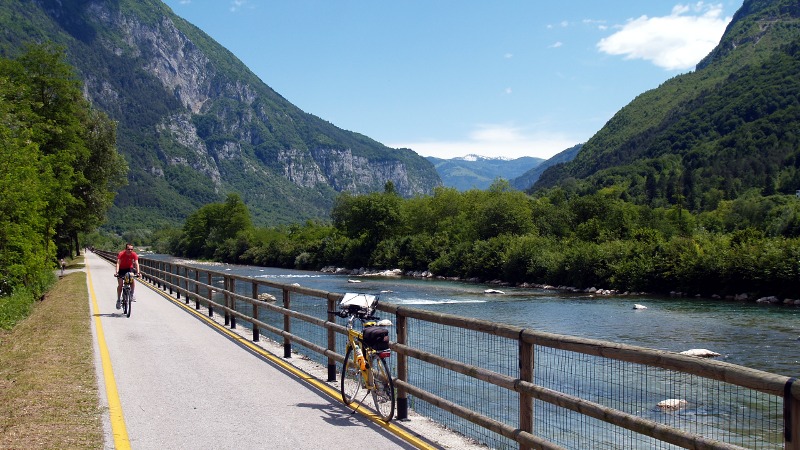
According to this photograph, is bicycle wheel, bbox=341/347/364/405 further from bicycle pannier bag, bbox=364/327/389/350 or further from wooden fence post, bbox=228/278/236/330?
wooden fence post, bbox=228/278/236/330

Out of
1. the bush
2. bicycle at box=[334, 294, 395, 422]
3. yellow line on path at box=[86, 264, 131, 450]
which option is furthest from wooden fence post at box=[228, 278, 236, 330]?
A: bicycle at box=[334, 294, 395, 422]

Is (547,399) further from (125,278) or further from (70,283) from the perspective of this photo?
(70,283)

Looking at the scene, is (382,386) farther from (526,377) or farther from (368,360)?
(526,377)

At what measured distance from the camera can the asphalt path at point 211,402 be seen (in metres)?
6.94

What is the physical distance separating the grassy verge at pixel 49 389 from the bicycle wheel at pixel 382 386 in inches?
116

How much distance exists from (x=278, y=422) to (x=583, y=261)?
47.5 m

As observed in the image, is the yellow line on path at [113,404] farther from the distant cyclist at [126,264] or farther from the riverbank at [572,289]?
the riverbank at [572,289]

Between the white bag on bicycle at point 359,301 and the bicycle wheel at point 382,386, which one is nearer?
the bicycle wheel at point 382,386

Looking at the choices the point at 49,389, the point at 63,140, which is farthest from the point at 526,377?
the point at 63,140

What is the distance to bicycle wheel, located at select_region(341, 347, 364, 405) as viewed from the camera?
8.20m

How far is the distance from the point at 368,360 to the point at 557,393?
2994 millimetres

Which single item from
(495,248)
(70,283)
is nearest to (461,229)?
(495,248)

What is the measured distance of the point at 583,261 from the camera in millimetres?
52500

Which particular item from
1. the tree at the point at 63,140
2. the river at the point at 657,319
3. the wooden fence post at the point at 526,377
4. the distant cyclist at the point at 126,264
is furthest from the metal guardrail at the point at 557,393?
the tree at the point at 63,140
